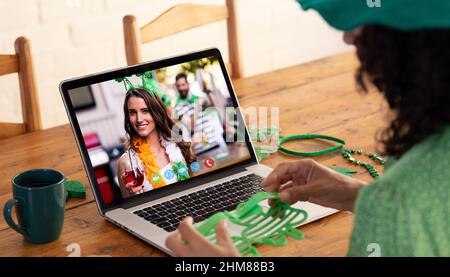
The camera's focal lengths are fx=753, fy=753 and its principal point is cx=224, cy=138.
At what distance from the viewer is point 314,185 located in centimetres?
119

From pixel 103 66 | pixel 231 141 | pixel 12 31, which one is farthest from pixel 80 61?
pixel 231 141

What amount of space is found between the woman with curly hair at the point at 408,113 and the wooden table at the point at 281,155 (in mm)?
159

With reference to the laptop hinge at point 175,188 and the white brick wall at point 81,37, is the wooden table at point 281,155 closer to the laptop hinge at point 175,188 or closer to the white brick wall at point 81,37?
the laptop hinge at point 175,188

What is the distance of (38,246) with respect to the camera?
1.20 metres

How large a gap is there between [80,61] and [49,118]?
0.22m

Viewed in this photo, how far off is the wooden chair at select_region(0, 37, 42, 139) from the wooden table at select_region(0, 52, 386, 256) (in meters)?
0.04

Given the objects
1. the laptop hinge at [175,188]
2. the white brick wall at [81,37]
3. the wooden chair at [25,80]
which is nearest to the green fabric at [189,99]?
the laptop hinge at [175,188]

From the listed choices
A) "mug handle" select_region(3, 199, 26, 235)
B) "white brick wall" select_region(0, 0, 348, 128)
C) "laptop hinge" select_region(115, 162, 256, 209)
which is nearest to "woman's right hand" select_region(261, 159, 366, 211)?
"laptop hinge" select_region(115, 162, 256, 209)

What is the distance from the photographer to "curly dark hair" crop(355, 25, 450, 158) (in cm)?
85

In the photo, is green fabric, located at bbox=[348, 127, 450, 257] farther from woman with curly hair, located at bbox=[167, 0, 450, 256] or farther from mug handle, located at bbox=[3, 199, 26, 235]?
mug handle, located at bbox=[3, 199, 26, 235]

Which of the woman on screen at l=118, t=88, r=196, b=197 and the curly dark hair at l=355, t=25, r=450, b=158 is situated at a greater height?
the curly dark hair at l=355, t=25, r=450, b=158

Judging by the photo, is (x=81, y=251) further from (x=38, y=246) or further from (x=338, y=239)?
(x=338, y=239)

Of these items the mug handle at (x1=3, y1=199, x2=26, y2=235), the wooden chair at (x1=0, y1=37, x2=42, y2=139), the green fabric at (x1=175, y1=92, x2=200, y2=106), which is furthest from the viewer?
the wooden chair at (x1=0, y1=37, x2=42, y2=139)

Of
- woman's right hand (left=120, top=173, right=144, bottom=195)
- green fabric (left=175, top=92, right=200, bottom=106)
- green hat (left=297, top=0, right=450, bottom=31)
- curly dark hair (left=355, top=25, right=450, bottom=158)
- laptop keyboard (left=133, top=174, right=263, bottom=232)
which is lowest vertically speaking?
laptop keyboard (left=133, top=174, right=263, bottom=232)
